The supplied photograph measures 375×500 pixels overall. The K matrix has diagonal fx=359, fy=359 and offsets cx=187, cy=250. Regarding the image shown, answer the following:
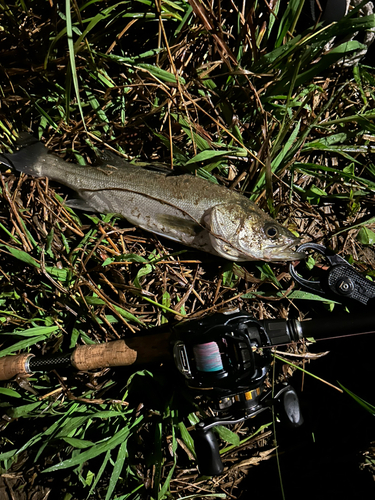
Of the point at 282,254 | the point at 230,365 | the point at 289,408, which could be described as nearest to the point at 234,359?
the point at 230,365

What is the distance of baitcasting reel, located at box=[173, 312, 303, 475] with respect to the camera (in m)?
2.31

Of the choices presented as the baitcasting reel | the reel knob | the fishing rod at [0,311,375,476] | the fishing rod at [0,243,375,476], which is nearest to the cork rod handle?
the fishing rod at [0,243,375,476]

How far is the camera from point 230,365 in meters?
2.43

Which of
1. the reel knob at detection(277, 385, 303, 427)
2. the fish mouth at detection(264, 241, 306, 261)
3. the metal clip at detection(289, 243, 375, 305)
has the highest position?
the fish mouth at detection(264, 241, 306, 261)

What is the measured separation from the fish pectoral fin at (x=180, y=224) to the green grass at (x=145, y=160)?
190mm

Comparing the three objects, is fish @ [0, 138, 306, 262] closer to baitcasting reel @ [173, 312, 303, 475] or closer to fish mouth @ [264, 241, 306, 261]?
fish mouth @ [264, 241, 306, 261]

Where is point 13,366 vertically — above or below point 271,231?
below

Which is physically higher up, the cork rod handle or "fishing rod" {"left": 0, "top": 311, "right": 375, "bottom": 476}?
"fishing rod" {"left": 0, "top": 311, "right": 375, "bottom": 476}

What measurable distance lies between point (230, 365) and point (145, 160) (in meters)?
1.89

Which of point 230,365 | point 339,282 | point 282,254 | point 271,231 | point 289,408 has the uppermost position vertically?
point 271,231

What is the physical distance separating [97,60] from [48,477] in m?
3.70

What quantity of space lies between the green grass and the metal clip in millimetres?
151

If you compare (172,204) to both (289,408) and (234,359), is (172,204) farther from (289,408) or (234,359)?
(289,408)

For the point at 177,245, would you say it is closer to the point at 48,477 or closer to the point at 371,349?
the point at 371,349
